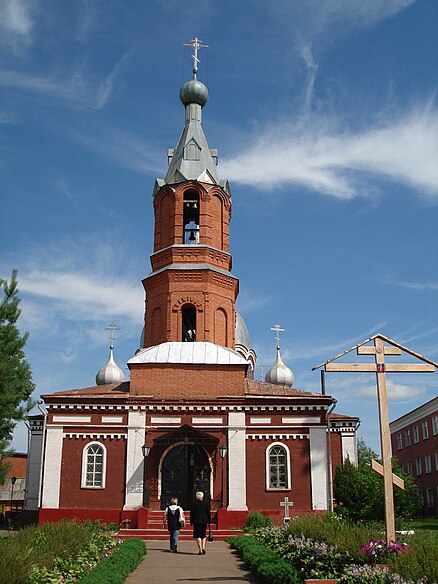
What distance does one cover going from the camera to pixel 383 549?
31.5 feet

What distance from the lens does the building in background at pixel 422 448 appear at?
42.0 meters

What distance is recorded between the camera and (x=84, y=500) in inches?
886

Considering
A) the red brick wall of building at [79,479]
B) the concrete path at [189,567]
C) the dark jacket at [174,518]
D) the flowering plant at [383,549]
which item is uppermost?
the red brick wall of building at [79,479]

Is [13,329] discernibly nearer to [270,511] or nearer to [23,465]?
[270,511]

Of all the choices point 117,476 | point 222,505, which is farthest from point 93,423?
point 222,505

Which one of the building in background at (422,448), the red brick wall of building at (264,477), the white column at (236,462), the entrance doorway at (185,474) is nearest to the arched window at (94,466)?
the entrance doorway at (185,474)

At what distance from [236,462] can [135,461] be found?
132 inches

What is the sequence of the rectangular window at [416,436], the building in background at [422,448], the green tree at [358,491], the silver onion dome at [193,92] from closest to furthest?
the green tree at [358,491] < the silver onion dome at [193,92] < the building in background at [422,448] < the rectangular window at [416,436]

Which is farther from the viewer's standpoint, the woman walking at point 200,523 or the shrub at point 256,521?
the shrub at point 256,521

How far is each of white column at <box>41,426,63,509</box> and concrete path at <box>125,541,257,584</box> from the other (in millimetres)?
6987

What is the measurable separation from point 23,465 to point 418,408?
90.2ft

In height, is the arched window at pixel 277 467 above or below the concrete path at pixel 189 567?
above

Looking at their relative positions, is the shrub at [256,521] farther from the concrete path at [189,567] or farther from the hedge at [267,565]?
the hedge at [267,565]

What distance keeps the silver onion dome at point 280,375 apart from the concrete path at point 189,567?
708 inches
